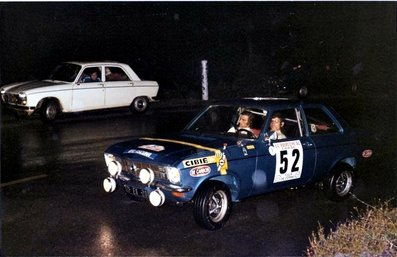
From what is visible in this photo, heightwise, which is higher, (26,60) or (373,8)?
(373,8)

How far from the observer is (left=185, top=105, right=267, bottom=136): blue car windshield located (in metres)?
6.44

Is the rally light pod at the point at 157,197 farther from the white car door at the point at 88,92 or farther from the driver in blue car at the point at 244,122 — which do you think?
the white car door at the point at 88,92

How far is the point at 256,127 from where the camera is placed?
6605 millimetres

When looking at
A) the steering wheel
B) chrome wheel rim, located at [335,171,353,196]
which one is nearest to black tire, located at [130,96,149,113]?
chrome wheel rim, located at [335,171,353,196]

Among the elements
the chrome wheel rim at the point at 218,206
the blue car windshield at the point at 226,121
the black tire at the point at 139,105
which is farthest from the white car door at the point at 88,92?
the chrome wheel rim at the point at 218,206

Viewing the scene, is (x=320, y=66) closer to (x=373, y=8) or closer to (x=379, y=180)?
(x=373, y=8)

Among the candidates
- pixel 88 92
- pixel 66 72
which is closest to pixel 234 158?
pixel 88 92

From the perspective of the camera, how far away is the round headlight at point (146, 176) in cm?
543

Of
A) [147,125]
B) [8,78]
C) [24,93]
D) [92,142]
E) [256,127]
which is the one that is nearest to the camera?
[256,127]

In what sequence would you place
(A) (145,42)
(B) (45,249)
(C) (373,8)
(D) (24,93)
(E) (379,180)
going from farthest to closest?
(C) (373,8) → (A) (145,42) → (D) (24,93) → (E) (379,180) → (B) (45,249)

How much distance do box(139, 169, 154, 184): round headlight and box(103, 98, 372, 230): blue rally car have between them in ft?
0.04

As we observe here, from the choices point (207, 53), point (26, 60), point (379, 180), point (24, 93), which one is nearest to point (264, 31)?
point (207, 53)

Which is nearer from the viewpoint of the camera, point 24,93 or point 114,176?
point 114,176

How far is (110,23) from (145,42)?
2.37 metres
